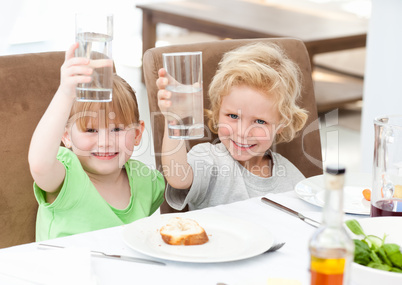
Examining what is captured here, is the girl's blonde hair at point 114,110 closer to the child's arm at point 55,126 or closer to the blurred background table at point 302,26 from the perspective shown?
the child's arm at point 55,126

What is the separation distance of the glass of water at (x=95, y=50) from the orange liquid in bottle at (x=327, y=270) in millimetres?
513

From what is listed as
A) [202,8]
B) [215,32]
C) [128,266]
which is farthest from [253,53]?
[202,8]

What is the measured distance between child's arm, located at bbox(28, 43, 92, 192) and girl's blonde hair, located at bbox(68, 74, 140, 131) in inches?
5.5

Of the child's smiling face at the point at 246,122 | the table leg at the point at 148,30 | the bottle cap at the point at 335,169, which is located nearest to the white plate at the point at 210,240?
the bottle cap at the point at 335,169

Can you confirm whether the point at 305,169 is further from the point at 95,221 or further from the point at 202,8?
the point at 202,8

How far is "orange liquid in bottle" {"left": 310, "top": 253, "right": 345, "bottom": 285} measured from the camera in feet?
1.96

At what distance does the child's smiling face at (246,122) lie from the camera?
1459mm

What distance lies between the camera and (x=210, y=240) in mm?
962

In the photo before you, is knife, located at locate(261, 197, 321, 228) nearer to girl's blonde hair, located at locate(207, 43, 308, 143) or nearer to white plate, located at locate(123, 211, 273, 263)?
white plate, located at locate(123, 211, 273, 263)

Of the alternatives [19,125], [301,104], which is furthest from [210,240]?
[301,104]

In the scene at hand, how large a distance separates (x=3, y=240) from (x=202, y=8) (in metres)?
3.09

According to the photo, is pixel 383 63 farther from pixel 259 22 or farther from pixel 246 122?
pixel 246 122

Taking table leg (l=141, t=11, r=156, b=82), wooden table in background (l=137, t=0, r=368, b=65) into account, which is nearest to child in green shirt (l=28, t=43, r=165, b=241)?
wooden table in background (l=137, t=0, r=368, b=65)

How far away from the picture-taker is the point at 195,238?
36.6 inches
